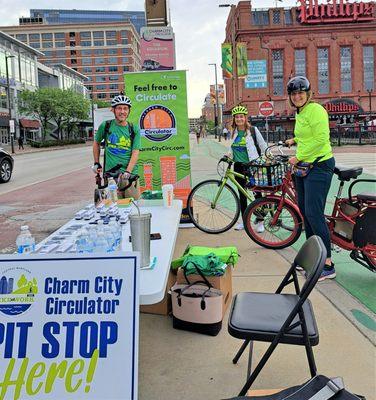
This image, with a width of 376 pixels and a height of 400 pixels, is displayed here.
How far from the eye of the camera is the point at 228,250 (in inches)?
168

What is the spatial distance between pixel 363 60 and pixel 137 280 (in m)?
68.5

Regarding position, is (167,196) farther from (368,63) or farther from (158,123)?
(368,63)

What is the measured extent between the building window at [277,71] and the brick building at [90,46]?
242 feet

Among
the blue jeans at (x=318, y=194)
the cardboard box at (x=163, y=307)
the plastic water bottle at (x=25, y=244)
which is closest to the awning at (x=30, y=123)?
the blue jeans at (x=318, y=194)

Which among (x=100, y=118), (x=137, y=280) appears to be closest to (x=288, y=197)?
(x=137, y=280)

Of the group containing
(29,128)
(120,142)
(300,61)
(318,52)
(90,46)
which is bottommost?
(120,142)

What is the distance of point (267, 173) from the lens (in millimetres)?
6078

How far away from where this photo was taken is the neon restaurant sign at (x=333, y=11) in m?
61.7

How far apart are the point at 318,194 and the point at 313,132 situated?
61 centimetres

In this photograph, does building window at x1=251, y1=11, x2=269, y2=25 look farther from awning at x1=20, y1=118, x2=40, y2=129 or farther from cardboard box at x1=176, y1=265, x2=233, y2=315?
cardboard box at x1=176, y1=265, x2=233, y2=315

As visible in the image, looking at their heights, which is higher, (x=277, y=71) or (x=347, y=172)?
(x=277, y=71)

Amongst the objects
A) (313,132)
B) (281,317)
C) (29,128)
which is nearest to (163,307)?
(281,317)

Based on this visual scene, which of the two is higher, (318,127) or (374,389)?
(318,127)

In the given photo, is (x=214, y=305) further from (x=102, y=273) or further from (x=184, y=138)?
(x=184, y=138)
